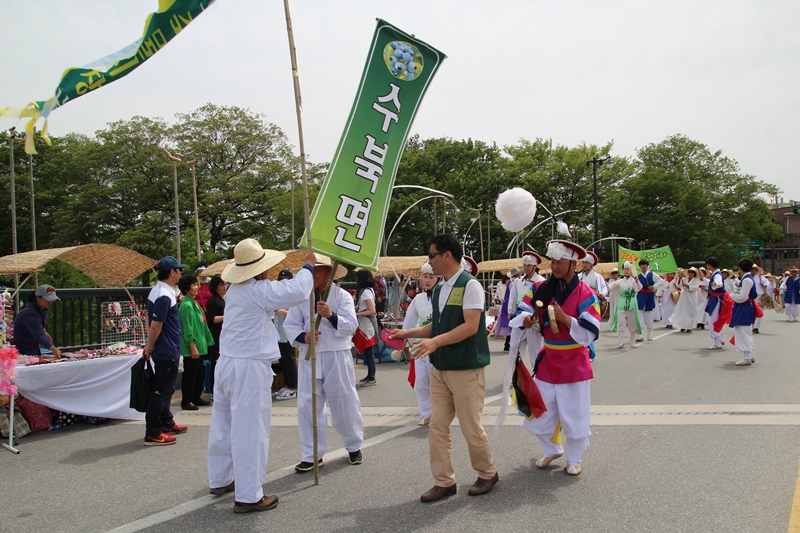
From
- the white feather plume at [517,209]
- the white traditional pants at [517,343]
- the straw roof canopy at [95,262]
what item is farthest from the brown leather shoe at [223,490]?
the straw roof canopy at [95,262]

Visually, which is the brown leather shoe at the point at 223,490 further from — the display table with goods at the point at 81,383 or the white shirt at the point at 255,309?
the display table with goods at the point at 81,383

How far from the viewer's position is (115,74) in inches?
167

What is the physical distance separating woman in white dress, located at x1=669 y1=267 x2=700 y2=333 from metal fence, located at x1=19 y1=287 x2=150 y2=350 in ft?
49.4

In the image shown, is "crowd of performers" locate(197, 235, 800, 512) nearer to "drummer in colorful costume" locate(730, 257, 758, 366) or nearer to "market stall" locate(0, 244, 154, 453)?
"market stall" locate(0, 244, 154, 453)

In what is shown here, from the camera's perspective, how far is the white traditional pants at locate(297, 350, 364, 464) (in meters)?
5.20

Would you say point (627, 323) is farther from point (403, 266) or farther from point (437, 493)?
point (437, 493)

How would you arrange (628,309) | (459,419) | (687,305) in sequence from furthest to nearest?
1. (687,305)
2. (628,309)
3. (459,419)

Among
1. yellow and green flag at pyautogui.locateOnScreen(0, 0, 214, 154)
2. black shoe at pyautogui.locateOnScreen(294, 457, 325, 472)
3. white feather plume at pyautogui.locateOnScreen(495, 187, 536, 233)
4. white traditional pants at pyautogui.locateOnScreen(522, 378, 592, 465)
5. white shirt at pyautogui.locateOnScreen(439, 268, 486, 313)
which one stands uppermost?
yellow and green flag at pyautogui.locateOnScreen(0, 0, 214, 154)

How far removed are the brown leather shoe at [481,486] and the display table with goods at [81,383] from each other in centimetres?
465

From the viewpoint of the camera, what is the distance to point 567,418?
4.82 m

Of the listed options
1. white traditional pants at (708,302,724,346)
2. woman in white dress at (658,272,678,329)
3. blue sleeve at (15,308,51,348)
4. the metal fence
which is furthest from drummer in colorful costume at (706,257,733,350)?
blue sleeve at (15,308,51,348)

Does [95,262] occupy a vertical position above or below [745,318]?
above

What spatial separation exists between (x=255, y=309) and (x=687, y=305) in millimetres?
16606

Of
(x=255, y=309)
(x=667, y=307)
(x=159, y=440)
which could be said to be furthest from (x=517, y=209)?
(x=667, y=307)
